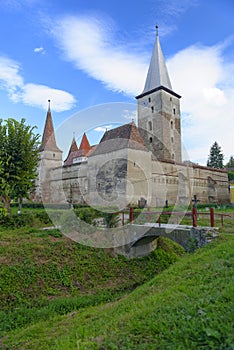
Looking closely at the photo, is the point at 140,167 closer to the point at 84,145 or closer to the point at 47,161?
the point at 84,145

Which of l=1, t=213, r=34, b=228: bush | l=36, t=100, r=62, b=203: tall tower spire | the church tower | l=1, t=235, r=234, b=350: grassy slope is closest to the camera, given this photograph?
l=1, t=235, r=234, b=350: grassy slope

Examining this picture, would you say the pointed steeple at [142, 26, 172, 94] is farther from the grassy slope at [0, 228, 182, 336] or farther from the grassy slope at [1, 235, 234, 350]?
the grassy slope at [1, 235, 234, 350]

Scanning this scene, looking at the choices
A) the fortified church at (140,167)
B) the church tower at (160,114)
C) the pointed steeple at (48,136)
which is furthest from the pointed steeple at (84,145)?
the church tower at (160,114)

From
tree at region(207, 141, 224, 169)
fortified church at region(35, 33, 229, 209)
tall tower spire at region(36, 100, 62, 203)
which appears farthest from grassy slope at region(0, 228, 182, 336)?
tree at region(207, 141, 224, 169)

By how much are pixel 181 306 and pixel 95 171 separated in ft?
72.1

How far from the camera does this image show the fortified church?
76.2ft

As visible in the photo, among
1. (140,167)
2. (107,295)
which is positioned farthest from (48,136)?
(107,295)

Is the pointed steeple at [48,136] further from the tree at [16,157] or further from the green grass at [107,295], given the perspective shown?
the green grass at [107,295]

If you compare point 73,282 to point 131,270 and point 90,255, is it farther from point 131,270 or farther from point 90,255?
point 131,270

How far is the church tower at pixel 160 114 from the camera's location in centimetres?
3506

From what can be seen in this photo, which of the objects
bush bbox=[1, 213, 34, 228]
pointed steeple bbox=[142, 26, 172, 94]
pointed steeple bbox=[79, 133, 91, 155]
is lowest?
bush bbox=[1, 213, 34, 228]

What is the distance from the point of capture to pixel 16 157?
15.1 metres

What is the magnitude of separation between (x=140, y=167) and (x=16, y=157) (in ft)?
39.3

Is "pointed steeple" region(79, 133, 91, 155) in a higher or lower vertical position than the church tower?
lower
